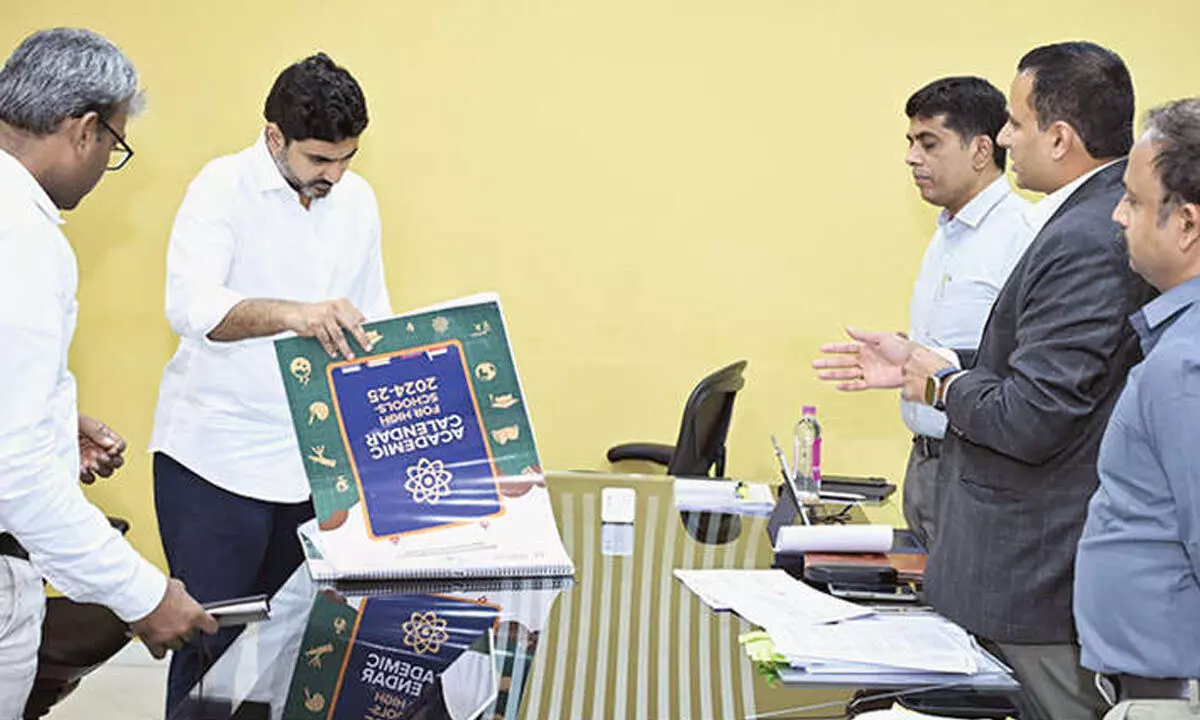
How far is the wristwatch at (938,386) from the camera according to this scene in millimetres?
2311

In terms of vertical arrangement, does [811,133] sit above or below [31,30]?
below

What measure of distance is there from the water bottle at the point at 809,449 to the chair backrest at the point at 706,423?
0.25 metres

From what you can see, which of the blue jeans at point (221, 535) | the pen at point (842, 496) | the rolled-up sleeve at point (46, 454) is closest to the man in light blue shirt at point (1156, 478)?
the pen at point (842, 496)

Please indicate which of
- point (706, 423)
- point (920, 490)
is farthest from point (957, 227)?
point (706, 423)

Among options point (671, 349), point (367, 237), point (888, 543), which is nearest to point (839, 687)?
point (888, 543)

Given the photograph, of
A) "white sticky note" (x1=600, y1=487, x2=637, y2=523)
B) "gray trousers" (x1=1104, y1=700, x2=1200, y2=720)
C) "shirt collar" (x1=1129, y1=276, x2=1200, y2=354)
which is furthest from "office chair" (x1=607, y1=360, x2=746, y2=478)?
"gray trousers" (x1=1104, y1=700, x2=1200, y2=720)

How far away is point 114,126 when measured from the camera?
1.99 metres

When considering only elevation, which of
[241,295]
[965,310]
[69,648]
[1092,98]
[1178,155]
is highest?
[1092,98]

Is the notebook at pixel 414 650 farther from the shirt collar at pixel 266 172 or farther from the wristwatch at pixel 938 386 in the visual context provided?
the shirt collar at pixel 266 172

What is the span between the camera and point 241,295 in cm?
268

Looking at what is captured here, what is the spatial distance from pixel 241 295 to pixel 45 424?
0.91 meters

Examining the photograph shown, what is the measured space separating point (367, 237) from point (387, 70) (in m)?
1.31

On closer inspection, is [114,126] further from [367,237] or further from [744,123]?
[744,123]

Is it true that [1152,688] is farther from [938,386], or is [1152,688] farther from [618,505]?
[618,505]
